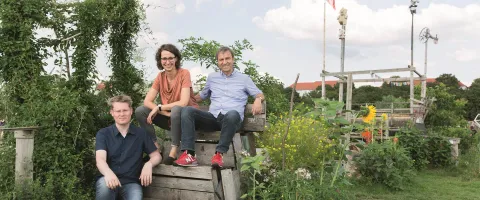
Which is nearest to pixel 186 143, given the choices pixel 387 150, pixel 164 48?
pixel 164 48

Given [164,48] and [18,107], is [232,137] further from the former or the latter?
[18,107]

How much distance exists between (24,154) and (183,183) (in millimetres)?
1321

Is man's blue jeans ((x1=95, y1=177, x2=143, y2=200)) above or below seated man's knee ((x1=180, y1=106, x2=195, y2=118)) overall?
below

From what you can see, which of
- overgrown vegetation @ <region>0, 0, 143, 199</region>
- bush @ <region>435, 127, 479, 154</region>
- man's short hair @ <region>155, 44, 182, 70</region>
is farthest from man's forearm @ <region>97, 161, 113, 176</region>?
bush @ <region>435, 127, 479, 154</region>

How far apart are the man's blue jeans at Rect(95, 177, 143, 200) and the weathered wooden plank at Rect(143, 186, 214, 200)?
1.60ft

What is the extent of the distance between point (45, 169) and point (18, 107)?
62 centimetres

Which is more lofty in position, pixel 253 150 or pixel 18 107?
pixel 18 107

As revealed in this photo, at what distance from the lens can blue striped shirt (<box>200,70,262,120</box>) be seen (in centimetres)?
400

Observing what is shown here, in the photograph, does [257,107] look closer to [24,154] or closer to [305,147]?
[305,147]

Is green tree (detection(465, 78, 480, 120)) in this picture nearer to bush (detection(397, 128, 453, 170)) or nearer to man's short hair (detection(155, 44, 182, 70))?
bush (detection(397, 128, 453, 170))

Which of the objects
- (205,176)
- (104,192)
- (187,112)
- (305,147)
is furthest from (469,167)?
(104,192)

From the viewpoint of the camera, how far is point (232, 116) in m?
3.68

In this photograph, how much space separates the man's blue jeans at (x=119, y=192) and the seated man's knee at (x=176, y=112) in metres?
0.63

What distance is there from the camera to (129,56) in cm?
496
